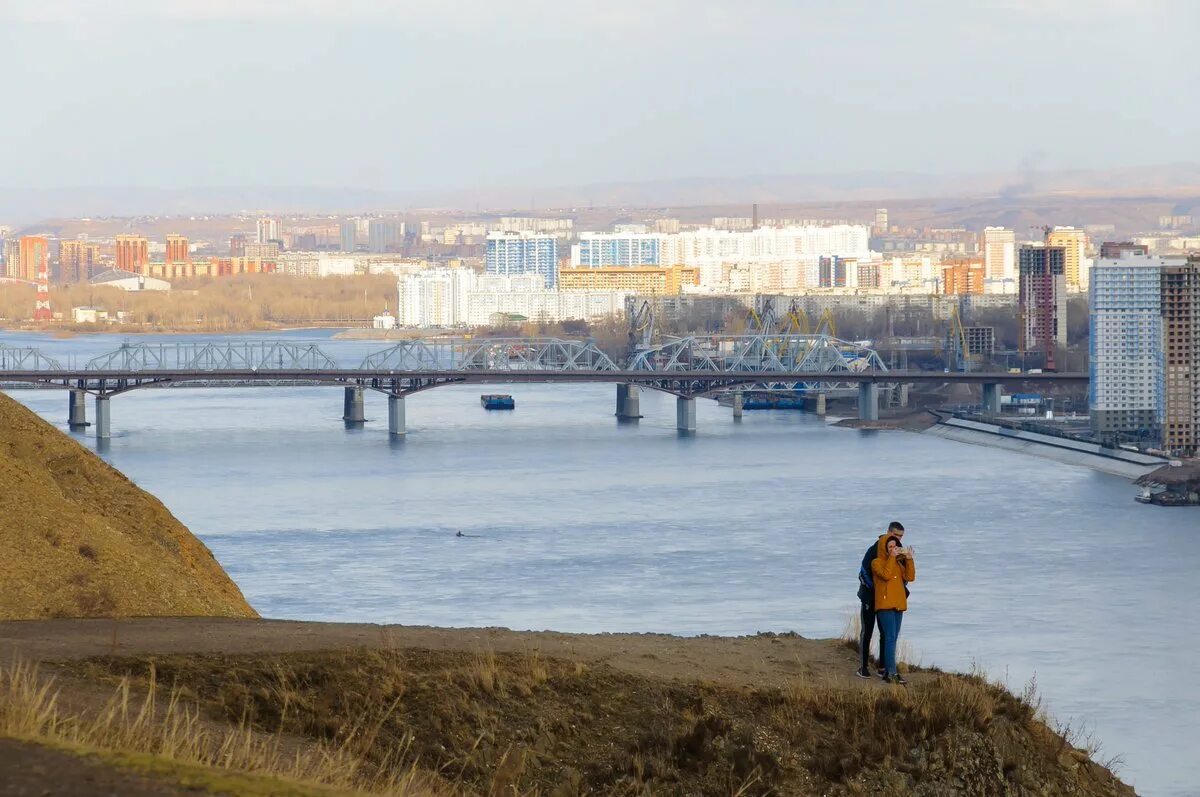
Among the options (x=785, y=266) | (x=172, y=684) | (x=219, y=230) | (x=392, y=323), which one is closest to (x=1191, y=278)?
(x=172, y=684)

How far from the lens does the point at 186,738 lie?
257 centimetres

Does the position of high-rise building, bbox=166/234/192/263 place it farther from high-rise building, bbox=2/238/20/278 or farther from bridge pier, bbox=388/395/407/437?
bridge pier, bbox=388/395/407/437

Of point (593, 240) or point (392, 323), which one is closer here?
point (392, 323)

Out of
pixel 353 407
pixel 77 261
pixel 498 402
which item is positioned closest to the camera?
pixel 353 407

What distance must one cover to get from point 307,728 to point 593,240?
88.2m

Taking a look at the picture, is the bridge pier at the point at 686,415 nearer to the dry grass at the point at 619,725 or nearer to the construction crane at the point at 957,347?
the construction crane at the point at 957,347

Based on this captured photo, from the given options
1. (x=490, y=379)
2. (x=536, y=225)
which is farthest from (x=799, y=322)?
(x=536, y=225)

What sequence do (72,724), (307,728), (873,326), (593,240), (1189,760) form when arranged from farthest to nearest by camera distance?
(593,240)
(873,326)
(1189,760)
(307,728)
(72,724)

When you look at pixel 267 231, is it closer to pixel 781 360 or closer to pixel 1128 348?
pixel 781 360

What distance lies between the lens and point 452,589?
12.0 meters

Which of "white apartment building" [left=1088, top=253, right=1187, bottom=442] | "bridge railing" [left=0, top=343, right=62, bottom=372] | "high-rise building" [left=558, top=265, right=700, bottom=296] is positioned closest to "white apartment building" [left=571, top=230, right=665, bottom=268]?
"high-rise building" [left=558, top=265, right=700, bottom=296]

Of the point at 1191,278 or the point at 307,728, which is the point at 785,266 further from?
the point at 307,728

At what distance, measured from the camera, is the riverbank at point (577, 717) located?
3.08 meters

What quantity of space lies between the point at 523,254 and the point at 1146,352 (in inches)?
2493
